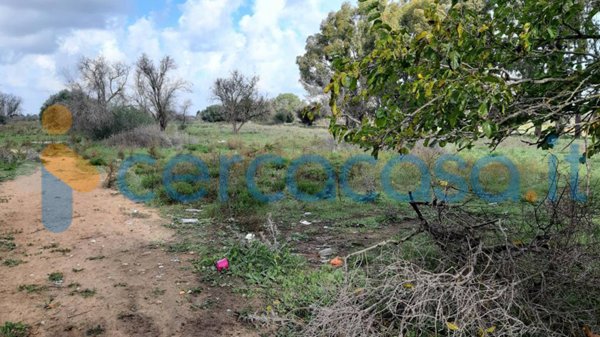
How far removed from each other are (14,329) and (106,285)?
0.99 m

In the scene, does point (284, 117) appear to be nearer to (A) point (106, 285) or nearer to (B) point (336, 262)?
(B) point (336, 262)

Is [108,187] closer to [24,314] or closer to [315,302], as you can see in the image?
[24,314]

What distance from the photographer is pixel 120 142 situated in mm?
18953

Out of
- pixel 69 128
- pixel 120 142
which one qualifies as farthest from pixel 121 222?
pixel 69 128

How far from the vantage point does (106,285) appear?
4.32 meters

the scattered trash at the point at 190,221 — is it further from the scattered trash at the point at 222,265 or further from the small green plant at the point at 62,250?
the scattered trash at the point at 222,265

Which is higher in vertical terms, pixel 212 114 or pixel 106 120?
pixel 212 114

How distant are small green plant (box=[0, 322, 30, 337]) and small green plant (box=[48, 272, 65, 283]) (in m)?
0.98

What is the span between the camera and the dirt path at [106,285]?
3555 mm

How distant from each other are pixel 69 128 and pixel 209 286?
2304cm

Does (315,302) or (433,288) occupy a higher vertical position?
(433,288)

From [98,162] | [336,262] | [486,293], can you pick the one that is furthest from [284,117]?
[486,293]

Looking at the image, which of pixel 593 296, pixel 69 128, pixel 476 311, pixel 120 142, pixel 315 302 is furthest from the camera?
pixel 69 128

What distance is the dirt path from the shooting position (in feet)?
11.7
